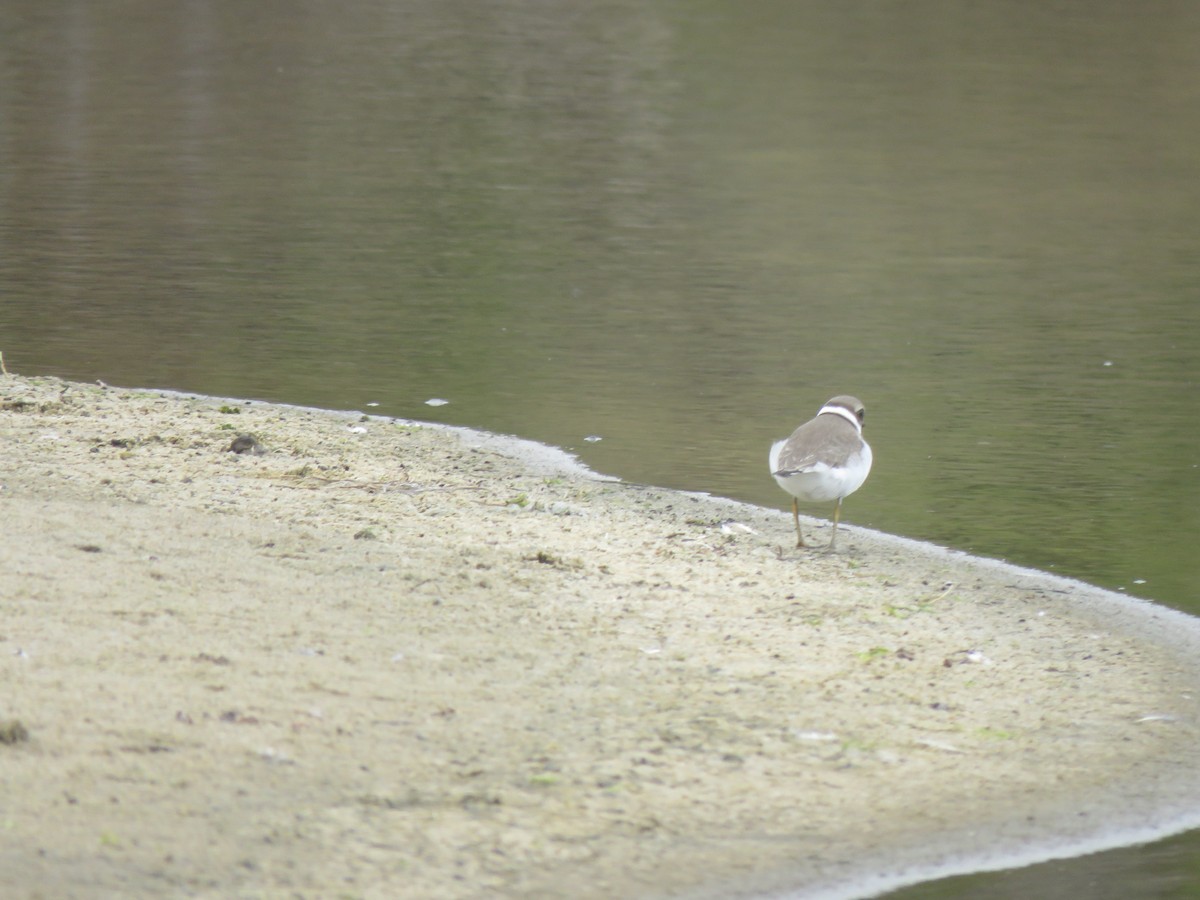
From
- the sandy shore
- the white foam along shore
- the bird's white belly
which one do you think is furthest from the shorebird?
the white foam along shore

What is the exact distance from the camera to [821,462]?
767cm

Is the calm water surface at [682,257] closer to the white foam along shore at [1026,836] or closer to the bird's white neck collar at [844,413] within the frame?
the white foam along shore at [1026,836]

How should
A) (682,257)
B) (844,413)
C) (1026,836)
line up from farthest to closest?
1. (682,257)
2. (844,413)
3. (1026,836)

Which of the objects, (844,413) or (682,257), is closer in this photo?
(844,413)

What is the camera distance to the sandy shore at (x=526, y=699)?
4.95 meters

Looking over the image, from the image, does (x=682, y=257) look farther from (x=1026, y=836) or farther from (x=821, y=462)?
(x=1026, y=836)

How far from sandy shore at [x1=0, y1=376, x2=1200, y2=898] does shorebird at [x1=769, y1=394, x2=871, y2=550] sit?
27 centimetres

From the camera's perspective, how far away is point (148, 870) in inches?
Answer: 184

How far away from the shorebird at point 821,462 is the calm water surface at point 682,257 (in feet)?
2.25

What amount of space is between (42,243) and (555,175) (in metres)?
6.92

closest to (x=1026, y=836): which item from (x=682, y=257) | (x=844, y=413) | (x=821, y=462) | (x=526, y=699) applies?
(x=526, y=699)

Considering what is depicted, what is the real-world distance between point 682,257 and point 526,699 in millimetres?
11084

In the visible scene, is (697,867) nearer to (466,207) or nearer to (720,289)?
(720,289)

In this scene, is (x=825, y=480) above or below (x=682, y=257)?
below
